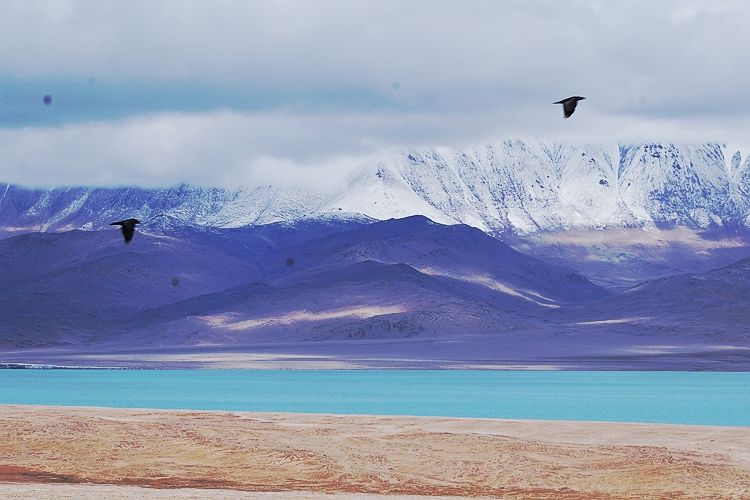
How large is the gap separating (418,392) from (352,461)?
68590 mm

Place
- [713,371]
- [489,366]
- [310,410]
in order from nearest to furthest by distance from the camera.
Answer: [310,410] → [713,371] → [489,366]

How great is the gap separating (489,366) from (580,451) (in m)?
A: 136

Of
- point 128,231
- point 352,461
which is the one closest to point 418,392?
point 352,461

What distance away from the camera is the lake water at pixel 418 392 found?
8762 cm

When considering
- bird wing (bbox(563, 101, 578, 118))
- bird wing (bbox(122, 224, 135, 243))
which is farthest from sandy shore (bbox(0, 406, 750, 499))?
bird wing (bbox(563, 101, 578, 118))

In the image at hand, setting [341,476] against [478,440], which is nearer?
[341,476]

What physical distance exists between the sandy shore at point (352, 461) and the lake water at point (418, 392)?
2454 cm

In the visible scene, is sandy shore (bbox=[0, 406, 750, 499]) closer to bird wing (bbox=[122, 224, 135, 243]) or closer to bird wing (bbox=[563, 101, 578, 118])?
bird wing (bbox=[122, 224, 135, 243])

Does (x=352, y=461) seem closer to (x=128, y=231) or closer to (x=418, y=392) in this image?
(x=128, y=231)

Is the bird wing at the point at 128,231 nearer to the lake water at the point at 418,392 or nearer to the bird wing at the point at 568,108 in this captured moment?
the bird wing at the point at 568,108

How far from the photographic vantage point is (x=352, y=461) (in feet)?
156

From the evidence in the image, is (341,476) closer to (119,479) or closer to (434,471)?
(434,471)

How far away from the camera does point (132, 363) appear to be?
194500mm

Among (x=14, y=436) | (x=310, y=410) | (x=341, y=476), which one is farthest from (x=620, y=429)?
(x=310, y=410)
